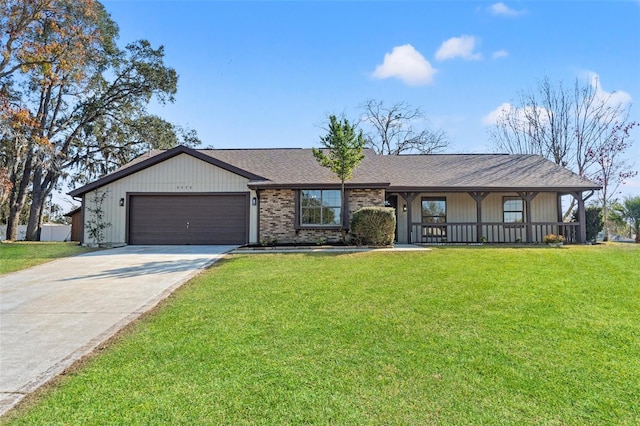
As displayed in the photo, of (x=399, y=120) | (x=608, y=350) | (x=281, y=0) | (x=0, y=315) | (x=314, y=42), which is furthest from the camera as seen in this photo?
(x=399, y=120)

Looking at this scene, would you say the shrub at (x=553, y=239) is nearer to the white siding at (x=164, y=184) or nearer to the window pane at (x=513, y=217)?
the window pane at (x=513, y=217)

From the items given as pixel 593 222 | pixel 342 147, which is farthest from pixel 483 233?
pixel 342 147

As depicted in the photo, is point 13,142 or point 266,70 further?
point 13,142

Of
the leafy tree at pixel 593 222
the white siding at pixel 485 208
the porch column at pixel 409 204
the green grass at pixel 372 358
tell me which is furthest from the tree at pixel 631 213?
the green grass at pixel 372 358

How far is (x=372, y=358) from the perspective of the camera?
3.61m

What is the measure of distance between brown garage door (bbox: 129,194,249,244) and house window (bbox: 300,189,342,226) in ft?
7.58

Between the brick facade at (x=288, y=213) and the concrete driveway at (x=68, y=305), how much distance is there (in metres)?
3.54

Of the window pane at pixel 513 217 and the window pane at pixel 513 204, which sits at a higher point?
the window pane at pixel 513 204

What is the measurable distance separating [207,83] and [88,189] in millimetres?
6206

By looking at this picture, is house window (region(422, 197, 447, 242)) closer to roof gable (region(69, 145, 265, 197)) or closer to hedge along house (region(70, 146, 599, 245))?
hedge along house (region(70, 146, 599, 245))

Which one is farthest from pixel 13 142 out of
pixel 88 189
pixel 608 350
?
pixel 608 350

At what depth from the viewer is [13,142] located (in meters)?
18.8

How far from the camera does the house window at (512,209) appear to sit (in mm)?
15367

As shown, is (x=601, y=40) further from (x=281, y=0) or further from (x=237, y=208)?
(x=237, y=208)
